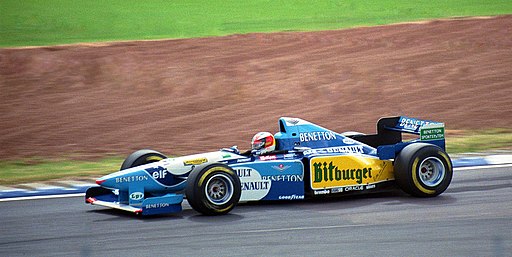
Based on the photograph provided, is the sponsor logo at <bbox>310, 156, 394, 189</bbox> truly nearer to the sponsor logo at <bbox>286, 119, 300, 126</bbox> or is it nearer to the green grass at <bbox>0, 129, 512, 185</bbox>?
the sponsor logo at <bbox>286, 119, 300, 126</bbox>

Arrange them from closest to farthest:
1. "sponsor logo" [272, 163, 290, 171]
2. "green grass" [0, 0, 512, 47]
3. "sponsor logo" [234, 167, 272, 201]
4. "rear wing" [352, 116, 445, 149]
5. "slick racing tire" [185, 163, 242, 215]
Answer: "slick racing tire" [185, 163, 242, 215] < "sponsor logo" [234, 167, 272, 201] < "sponsor logo" [272, 163, 290, 171] < "rear wing" [352, 116, 445, 149] < "green grass" [0, 0, 512, 47]

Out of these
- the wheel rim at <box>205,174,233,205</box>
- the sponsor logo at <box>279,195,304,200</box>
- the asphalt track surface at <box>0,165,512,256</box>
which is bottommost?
the asphalt track surface at <box>0,165,512,256</box>

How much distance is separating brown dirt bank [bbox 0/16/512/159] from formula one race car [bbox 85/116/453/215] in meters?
5.88

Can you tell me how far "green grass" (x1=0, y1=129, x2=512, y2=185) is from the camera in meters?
15.4

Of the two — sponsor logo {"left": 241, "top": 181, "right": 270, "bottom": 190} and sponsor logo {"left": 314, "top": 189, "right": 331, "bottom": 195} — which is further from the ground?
sponsor logo {"left": 241, "top": 181, "right": 270, "bottom": 190}

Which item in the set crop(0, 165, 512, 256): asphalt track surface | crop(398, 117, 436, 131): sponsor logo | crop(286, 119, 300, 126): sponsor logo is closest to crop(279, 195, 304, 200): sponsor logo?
crop(0, 165, 512, 256): asphalt track surface

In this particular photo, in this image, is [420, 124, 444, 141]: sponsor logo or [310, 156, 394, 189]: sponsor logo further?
[420, 124, 444, 141]: sponsor logo

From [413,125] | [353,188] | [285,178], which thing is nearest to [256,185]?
[285,178]

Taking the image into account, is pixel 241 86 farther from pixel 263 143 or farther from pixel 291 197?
pixel 291 197

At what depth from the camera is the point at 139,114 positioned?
69.5 feet

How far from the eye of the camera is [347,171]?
12164 mm

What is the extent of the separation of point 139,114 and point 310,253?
1226cm

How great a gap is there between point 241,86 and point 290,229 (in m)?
12.5

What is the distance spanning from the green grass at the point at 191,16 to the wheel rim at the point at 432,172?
15.5 m
